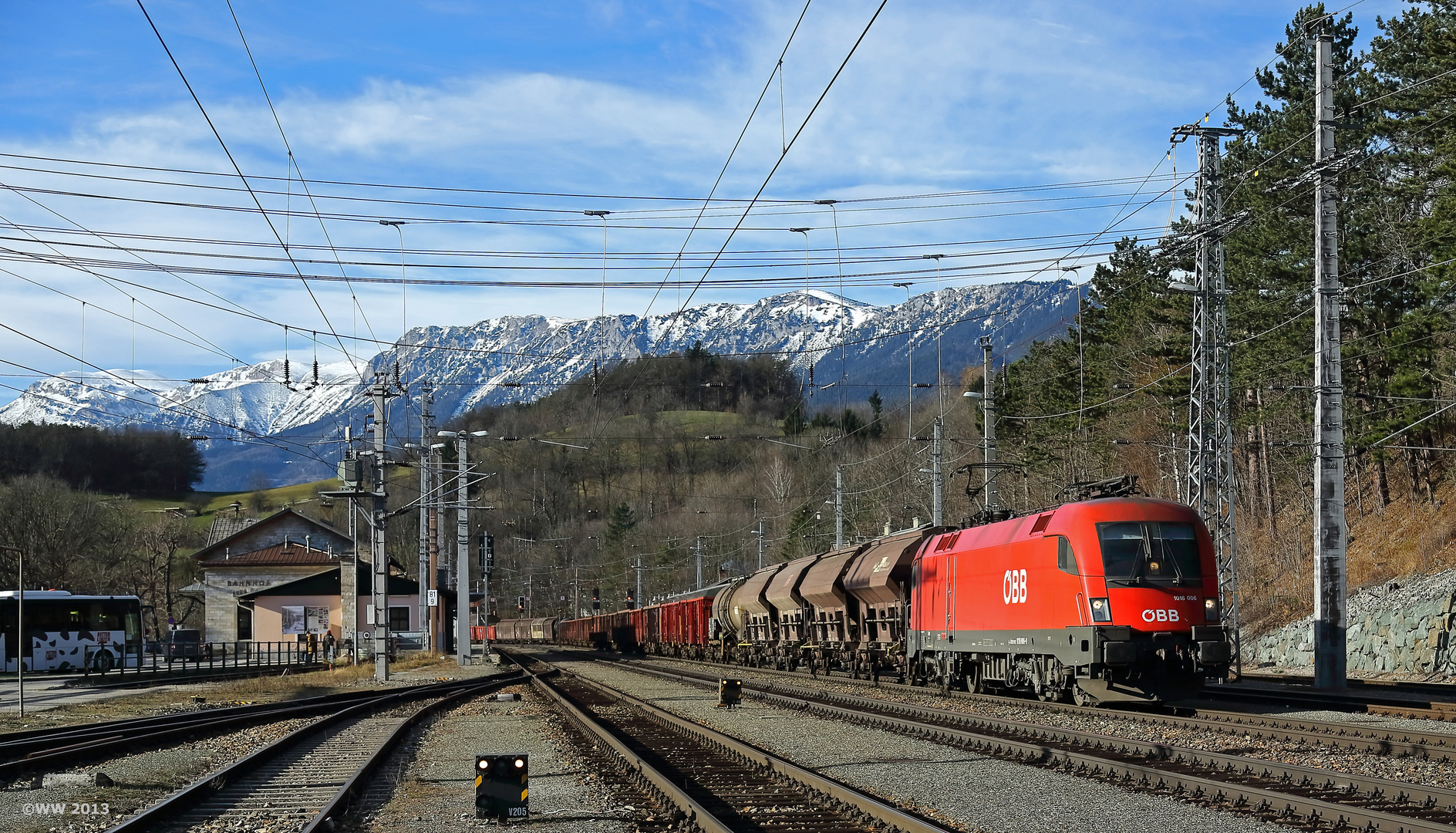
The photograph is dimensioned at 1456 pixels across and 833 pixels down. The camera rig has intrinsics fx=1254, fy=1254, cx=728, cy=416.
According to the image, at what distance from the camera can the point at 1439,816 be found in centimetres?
1054

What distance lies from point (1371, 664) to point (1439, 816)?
23081 millimetres

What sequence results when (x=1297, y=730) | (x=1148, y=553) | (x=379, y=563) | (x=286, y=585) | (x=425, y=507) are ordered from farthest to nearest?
(x=286, y=585), (x=425, y=507), (x=379, y=563), (x=1148, y=553), (x=1297, y=730)

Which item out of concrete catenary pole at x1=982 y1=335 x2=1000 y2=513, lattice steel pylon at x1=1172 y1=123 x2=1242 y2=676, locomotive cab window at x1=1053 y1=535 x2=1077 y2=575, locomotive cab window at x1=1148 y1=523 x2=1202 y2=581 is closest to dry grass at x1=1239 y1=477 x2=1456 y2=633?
lattice steel pylon at x1=1172 y1=123 x2=1242 y2=676

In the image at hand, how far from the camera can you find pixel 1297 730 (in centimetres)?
1670

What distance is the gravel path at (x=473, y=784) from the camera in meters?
12.0

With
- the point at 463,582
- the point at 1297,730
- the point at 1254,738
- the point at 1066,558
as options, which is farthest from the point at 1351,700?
the point at 463,582

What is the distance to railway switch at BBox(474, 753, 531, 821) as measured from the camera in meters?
11.8

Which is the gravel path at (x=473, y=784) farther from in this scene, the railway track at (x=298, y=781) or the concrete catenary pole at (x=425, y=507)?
the concrete catenary pole at (x=425, y=507)

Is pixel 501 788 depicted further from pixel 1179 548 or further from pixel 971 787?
pixel 1179 548

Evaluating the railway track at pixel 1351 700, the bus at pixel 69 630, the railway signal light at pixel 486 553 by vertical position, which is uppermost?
the railway signal light at pixel 486 553

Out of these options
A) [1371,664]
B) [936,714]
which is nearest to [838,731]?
[936,714]

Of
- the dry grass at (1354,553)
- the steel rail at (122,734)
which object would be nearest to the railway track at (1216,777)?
the steel rail at (122,734)

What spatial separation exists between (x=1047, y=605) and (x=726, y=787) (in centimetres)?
941

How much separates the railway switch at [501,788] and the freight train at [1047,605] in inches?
428
